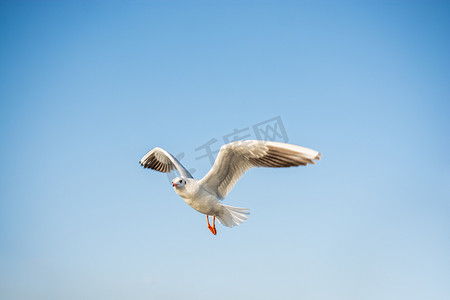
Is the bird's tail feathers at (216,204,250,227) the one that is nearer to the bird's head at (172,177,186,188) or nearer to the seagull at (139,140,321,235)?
the seagull at (139,140,321,235)

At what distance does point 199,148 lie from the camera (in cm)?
Result: 760

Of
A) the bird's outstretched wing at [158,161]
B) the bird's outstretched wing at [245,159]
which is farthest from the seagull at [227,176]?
the bird's outstretched wing at [158,161]

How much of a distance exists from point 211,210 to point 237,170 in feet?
3.07

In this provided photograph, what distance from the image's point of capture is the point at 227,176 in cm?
764

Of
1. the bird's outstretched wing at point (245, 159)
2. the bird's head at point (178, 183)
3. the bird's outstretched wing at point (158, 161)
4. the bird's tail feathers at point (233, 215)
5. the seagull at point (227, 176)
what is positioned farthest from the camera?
the bird's outstretched wing at point (158, 161)

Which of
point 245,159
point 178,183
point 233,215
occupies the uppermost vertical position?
point 245,159

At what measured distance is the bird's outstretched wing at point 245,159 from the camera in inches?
244

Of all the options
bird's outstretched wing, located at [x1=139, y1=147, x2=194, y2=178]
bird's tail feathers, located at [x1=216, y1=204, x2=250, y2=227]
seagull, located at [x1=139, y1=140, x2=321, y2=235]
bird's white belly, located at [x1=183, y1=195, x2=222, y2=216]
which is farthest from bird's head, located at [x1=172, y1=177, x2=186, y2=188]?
bird's outstretched wing, located at [x1=139, y1=147, x2=194, y2=178]

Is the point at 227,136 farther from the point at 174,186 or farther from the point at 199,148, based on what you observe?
the point at 174,186

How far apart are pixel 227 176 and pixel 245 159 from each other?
58 cm

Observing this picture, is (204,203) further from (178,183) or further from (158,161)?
(158,161)

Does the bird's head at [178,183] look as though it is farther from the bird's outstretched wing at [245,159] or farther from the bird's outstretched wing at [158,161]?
the bird's outstretched wing at [158,161]

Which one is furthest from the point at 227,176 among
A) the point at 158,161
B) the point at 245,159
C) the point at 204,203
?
the point at 158,161

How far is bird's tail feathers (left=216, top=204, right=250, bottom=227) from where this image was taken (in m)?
7.57
